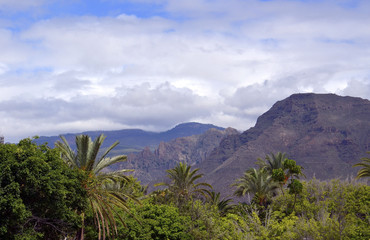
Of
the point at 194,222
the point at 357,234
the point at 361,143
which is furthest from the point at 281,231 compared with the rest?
the point at 361,143

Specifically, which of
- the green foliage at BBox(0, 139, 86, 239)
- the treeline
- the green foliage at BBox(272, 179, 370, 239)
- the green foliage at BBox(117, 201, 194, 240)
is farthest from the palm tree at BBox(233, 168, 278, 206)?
the green foliage at BBox(0, 139, 86, 239)

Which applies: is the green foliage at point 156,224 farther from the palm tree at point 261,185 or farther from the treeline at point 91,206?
the palm tree at point 261,185

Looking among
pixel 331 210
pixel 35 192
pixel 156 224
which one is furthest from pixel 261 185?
pixel 35 192

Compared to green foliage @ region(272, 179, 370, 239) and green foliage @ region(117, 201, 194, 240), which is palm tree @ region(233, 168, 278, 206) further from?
green foliage @ region(117, 201, 194, 240)

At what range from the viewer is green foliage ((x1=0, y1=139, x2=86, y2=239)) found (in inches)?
667

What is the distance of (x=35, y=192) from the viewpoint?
18.2 m

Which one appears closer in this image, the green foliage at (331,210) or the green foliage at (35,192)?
the green foliage at (35,192)

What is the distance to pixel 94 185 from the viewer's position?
2114 centimetres

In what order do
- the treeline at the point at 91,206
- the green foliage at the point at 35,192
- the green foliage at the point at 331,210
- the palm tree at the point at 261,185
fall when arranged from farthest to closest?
the palm tree at the point at 261,185, the green foliage at the point at 331,210, the treeline at the point at 91,206, the green foliage at the point at 35,192

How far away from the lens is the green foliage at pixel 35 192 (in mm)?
16938

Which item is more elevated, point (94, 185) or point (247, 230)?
point (94, 185)

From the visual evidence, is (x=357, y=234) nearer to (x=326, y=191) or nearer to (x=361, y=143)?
(x=326, y=191)

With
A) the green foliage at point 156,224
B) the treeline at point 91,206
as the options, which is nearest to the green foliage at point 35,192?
the treeline at point 91,206

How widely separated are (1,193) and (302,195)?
29.5 metres
